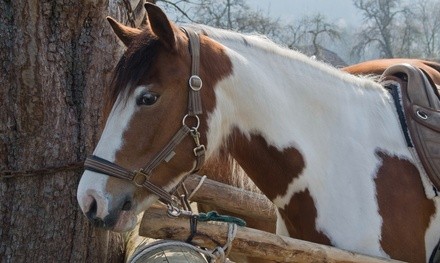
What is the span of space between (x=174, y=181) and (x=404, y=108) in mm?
1122

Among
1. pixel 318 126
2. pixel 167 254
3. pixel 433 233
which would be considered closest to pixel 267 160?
pixel 318 126

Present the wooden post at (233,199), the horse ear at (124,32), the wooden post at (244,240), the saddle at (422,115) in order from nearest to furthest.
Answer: the wooden post at (244,240) < the horse ear at (124,32) < the saddle at (422,115) < the wooden post at (233,199)

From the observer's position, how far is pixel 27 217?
2.58 meters

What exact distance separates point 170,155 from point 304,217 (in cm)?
68

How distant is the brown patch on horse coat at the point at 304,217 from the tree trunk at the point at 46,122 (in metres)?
0.91

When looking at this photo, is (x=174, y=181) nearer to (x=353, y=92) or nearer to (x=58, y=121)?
(x=58, y=121)

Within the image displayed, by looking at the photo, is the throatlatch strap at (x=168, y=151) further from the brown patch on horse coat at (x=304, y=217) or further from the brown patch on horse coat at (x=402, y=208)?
the brown patch on horse coat at (x=402, y=208)

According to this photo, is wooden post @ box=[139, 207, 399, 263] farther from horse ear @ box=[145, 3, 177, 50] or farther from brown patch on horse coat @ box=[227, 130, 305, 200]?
horse ear @ box=[145, 3, 177, 50]

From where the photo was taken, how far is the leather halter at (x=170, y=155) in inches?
83.5

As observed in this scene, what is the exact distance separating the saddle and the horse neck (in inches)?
2.8

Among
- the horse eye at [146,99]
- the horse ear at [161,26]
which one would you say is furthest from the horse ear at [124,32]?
the horse eye at [146,99]

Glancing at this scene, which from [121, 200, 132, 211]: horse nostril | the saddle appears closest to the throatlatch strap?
[121, 200, 132, 211]: horse nostril

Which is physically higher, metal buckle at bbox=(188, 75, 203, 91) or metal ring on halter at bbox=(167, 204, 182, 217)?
metal buckle at bbox=(188, 75, 203, 91)

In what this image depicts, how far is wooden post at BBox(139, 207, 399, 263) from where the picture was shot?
7.26 ft
